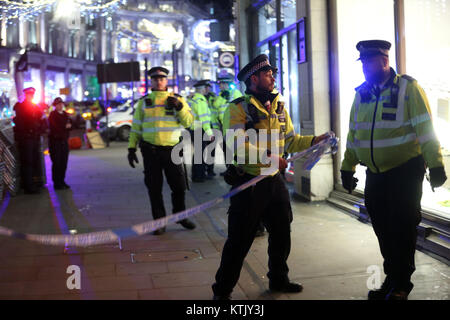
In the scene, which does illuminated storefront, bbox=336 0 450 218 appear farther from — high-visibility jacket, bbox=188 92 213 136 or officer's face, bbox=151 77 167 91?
high-visibility jacket, bbox=188 92 213 136

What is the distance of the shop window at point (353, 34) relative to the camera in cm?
779

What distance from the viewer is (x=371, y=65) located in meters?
4.16

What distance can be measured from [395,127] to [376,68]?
1.63 feet

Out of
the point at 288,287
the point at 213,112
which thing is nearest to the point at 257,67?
the point at 288,287

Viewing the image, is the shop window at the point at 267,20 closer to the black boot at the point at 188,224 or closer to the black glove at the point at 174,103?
the black glove at the point at 174,103

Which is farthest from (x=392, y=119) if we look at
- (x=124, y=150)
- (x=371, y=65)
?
(x=124, y=150)

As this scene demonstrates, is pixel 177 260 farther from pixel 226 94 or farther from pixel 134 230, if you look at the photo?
pixel 226 94

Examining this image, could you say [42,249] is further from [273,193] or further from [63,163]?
[63,163]

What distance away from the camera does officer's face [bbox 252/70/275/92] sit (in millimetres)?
4297

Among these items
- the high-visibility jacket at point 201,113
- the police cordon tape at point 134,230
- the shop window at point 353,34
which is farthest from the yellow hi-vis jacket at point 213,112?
the police cordon tape at point 134,230

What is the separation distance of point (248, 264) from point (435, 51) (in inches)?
156

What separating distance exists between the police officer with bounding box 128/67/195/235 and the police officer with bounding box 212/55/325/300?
243cm

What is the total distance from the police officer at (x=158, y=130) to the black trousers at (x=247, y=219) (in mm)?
2609

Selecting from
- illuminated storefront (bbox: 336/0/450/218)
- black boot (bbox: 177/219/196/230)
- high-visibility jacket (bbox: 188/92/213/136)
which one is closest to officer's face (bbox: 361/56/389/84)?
illuminated storefront (bbox: 336/0/450/218)
